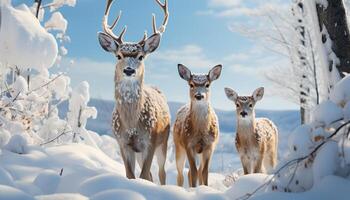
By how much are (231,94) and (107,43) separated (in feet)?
8.28

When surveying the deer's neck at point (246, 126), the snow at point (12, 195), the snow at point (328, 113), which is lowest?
the snow at point (12, 195)

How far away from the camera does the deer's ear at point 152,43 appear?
705 centimetres

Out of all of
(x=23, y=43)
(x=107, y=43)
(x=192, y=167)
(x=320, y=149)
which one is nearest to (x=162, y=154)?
(x=192, y=167)

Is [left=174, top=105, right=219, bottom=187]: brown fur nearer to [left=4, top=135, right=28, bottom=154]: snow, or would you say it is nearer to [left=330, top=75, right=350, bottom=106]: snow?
[left=4, top=135, right=28, bottom=154]: snow

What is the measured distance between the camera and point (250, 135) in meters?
8.23

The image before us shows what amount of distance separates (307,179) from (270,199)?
0.41m

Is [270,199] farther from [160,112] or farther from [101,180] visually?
[160,112]

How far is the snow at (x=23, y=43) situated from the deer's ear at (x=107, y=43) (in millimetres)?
2374

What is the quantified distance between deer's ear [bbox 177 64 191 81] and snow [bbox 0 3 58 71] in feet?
9.07

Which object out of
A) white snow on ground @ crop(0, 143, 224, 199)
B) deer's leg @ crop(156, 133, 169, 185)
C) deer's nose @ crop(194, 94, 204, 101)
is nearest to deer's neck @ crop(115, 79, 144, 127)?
deer's leg @ crop(156, 133, 169, 185)

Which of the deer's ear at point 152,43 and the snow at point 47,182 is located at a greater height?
the deer's ear at point 152,43

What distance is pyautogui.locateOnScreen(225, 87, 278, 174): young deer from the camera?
→ 812cm

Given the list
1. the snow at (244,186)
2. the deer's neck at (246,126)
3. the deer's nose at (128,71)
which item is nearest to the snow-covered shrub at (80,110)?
the deer's neck at (246,126)

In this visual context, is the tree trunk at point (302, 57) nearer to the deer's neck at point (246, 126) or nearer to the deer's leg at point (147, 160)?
the deer's neck at point (246, 126)
